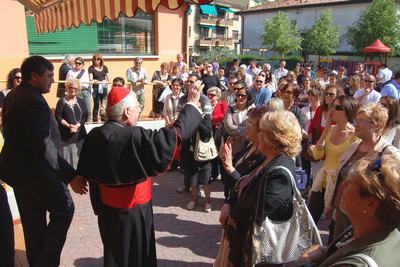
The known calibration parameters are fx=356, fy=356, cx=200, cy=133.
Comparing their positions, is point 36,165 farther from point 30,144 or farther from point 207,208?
point 207,208

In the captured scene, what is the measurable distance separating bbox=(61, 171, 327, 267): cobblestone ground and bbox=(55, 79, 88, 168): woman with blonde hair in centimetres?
76

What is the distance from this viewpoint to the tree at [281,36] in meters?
38.3

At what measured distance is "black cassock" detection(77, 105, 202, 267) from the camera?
2.57m

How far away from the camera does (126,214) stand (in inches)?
110

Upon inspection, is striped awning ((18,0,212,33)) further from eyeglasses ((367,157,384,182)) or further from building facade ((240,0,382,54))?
building facade ((240,0,382,54))

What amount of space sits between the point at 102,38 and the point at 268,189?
31.4 ft

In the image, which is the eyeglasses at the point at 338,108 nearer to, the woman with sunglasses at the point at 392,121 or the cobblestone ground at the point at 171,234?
the woman with sunglasses at the point at 392,121

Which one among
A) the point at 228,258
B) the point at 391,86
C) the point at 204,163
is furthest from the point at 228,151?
the point at 391,86

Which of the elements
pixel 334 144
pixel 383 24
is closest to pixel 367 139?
pixel 334 144

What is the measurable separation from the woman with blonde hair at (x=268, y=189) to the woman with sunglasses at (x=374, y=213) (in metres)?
0.70

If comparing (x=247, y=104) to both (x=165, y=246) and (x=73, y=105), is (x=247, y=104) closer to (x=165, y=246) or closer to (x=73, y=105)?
(x=165, y=246)

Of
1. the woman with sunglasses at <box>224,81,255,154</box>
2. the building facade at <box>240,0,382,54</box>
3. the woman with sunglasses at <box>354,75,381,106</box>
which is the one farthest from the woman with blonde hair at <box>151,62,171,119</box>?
the building facade at <box>240,0,382,54</box>

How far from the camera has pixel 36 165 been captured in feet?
9.80

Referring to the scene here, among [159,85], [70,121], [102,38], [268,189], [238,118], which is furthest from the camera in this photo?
[102,38]
